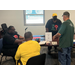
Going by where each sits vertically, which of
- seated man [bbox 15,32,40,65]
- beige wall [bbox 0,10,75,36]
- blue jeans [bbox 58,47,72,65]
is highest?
beige wall [bbox 0,10,75,36]

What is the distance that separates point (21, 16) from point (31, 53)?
12.9ft

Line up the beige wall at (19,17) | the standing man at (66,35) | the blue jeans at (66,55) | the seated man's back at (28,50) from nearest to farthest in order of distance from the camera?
the seated man's back at (28,50)
the standing man at (66,35)
the blue jeans at (66,55)
the beige wall at (19,17)

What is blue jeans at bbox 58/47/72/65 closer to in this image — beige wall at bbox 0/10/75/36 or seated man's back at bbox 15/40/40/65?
seated man's back at bbox 15/40/40/65

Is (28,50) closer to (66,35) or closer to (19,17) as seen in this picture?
(66,35)

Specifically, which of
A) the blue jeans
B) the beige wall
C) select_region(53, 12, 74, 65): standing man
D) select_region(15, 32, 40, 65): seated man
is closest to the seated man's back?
select_region(15, 32, 40, 65): seated man

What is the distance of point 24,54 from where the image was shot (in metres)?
1.36

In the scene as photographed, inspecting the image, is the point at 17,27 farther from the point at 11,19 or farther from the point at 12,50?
the point at 12,50

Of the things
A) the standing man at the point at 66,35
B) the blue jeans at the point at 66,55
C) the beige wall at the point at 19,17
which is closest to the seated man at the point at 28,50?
the standing man at the point at 66,35

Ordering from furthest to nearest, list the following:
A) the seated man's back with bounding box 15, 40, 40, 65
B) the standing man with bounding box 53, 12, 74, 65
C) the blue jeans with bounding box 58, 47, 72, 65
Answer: the blue jeans with bounding box 58, 47, 72, 65 → the standing man with bounding box 53, 12, 74, 65 → the seated man's back with bounding box 15, 40, 40, 65

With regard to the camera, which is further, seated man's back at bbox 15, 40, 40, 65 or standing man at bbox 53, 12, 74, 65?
standing man at bbox 53, 12, 74, 65

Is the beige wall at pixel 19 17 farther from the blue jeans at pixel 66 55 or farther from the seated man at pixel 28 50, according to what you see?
the seated man at pixel 28 50

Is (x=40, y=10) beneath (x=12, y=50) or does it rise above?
above

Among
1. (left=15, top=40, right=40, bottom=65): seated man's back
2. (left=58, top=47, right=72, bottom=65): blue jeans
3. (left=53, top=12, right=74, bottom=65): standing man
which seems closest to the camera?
(left=15, top=40, right=40, bottom=65): seated man's back
